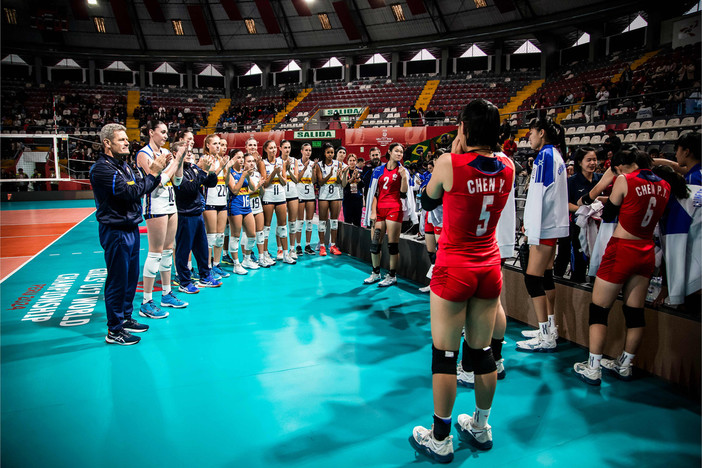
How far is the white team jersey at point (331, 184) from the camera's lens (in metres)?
8.00

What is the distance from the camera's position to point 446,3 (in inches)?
948

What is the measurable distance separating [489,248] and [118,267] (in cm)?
337

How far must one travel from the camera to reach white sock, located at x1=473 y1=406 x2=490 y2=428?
8.26ft

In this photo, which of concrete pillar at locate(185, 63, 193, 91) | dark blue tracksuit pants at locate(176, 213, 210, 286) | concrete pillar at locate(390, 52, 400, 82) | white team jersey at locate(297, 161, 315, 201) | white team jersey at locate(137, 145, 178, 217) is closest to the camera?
white team jersey at locate(137, 145, 178, 217)

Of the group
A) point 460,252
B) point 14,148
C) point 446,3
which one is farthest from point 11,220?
point 446,3

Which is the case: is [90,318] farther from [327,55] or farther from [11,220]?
[327,55]

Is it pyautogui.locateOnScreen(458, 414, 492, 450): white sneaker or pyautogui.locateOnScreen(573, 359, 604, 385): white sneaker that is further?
pyautogui.locateOnScreen(573, 359, 604, 385): white sneaker

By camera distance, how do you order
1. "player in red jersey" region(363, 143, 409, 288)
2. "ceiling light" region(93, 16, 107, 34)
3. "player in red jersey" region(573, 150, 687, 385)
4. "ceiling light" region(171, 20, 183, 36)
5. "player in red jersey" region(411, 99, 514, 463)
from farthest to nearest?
"ceiling light" region(171, 20, 183, 36) → "ceiling light" region(93, 16, 107, 34) → "player in red jersey" region(363, 143, 409, 288) → "player in red jersey" region(573, 150, 687, 385) → "player in red jersey" region(411, 99, 514, 463)

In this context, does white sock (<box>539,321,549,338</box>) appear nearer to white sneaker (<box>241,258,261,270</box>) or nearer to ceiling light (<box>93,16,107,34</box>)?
white sneaker (<box>241,258,261,270</box>)

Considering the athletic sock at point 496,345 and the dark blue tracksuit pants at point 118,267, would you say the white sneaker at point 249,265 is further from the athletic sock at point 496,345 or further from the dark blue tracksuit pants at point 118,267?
the athletic sock at point 496,345

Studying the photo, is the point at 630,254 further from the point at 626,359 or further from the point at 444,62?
the point at 444,62

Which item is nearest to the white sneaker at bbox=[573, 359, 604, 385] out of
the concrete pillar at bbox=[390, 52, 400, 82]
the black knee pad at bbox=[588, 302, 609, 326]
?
the black knee pad at bbox=[588, 302, 609, 326]

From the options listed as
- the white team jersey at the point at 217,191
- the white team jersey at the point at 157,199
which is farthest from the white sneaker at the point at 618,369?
the white team jersey at the point at 217,191

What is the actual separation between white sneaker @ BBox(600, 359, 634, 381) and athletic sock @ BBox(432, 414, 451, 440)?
Result: 73.4 inches
